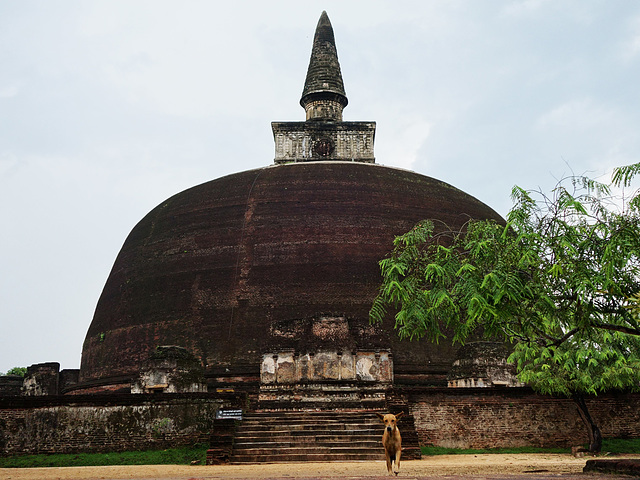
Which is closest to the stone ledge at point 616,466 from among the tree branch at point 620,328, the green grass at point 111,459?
the tree branch at point 620,328

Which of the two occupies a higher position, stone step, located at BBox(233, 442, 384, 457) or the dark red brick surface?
the dark red brick surface

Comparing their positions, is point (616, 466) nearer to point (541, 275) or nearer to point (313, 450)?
point (541, 275)

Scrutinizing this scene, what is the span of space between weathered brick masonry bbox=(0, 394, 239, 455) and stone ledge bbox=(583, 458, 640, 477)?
22.0 ft

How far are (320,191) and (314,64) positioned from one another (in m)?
9.49

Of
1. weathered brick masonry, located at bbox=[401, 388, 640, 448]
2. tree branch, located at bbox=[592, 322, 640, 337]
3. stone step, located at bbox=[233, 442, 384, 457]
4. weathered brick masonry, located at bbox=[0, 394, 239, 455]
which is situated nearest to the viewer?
tree branch, located at bbox=[592, 322, 640, 337]

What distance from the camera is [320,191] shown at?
18.0 meters

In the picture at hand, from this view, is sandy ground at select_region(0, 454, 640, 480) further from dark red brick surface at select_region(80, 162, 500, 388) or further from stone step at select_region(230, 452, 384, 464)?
dark red brick surface at select_region(80, 162, 500, 388)

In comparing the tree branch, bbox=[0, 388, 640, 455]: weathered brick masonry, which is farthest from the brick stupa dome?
the tree branch

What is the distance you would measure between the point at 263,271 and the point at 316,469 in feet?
26.7

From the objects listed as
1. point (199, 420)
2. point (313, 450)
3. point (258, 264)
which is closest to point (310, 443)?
point (313, 450)

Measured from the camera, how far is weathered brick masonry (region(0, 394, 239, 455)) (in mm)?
11328

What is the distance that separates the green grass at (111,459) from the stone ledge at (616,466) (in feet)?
19.5

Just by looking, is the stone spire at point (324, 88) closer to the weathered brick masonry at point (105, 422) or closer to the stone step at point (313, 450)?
the weathered brick masonry at point (105, 422)

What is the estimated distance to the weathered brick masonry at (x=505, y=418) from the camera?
11531 mm
